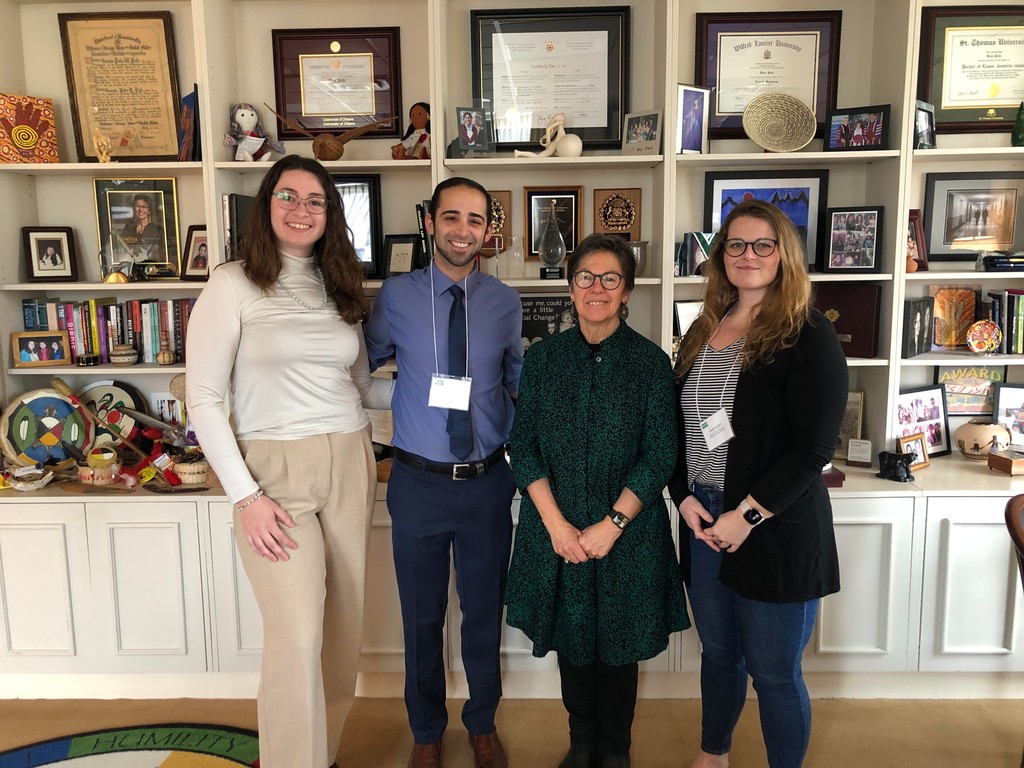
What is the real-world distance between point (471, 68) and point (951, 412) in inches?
94.2

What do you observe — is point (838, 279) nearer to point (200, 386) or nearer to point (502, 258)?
point (502, 258)

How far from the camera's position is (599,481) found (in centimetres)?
181

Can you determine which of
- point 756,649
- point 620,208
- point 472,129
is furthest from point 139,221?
point 756,649

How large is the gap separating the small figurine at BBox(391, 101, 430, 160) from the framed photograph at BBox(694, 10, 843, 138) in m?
1.07

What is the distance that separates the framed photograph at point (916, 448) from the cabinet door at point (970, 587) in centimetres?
24

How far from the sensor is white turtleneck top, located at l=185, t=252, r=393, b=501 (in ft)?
5.73

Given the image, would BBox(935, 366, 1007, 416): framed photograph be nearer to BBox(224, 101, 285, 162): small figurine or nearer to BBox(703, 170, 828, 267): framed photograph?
BBox(703, 170, 828, 267): framed photograph

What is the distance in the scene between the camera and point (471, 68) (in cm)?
283

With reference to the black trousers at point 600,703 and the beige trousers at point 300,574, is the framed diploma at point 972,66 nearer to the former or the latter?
the black trousers at point 600,703

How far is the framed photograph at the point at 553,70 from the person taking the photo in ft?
9.15

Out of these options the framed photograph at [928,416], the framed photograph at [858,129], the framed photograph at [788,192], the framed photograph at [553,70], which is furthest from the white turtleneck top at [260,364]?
the framed photograph at [928,416]

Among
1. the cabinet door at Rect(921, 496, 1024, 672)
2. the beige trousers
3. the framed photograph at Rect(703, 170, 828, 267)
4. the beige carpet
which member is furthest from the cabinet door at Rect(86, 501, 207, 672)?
the cabinet door at Rect(921, 496, 1024, 672)

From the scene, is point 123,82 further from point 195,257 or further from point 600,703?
point 600,703

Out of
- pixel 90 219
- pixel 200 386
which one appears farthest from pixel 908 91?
pixel 90 219
